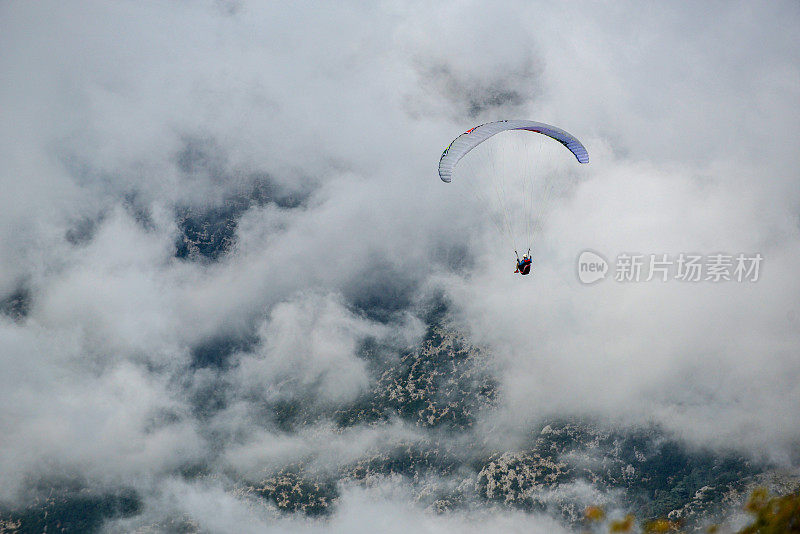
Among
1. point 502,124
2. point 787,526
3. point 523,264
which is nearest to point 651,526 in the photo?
point 787,526

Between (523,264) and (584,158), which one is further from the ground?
(584,158)

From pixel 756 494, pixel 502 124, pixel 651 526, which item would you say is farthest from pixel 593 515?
pixel 502 124

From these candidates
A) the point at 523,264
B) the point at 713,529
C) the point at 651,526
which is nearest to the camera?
the point at 713,529


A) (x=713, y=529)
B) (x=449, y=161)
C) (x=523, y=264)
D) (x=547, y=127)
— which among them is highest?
(x=547, y=127)

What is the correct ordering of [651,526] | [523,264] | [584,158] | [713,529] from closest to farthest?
[713,529] → [651,526] → [523,264] → [584,158]

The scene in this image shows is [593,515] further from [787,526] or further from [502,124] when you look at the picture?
[502,124]

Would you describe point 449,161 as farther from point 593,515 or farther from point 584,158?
point 593,515

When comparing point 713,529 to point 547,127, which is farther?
point 547,127

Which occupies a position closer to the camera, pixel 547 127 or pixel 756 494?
pixel 756 494

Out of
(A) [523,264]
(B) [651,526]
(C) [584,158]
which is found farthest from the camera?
(C) [584,158]
